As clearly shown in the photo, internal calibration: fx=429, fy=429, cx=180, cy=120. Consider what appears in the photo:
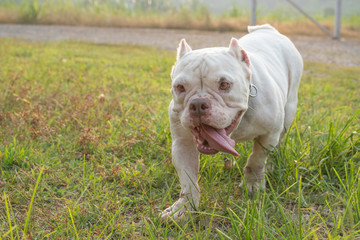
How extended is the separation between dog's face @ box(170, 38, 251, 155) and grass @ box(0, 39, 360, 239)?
322 mm

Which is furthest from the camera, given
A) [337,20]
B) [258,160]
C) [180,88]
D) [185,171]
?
[337,20]

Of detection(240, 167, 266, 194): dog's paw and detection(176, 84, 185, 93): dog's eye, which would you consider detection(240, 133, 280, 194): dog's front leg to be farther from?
detection(176, 84, 185, 93): dog's eye

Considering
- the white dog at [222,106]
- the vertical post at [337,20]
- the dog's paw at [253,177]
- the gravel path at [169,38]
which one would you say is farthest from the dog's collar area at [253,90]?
the vertical post at [337,20]

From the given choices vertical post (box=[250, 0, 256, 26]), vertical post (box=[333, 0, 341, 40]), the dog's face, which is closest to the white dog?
the dog's face

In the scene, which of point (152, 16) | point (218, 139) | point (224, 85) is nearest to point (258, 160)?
point (218, 139)

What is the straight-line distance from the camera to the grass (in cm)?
249

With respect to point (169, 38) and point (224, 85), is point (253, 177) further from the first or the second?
point (169, 38)

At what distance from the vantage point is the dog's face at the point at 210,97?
2.48 metres

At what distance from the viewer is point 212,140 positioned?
2529 millimetres

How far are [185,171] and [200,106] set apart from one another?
56cm

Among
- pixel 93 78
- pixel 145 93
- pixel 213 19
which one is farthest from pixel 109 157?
pixel 213 19

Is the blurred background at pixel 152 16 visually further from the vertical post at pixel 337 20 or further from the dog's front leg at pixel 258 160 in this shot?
the dog's front leg at pixel 258 160

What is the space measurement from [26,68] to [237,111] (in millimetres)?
5343

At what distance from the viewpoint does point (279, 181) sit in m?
3.10
